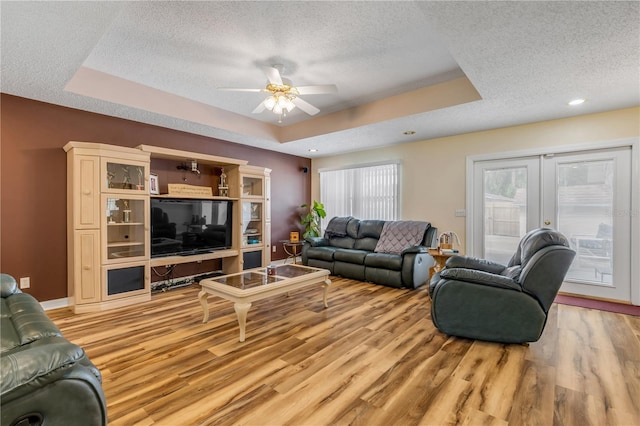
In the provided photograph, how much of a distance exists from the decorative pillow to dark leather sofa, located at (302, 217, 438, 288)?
0.04 meters

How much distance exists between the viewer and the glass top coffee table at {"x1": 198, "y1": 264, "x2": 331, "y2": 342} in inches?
100

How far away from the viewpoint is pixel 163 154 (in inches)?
159

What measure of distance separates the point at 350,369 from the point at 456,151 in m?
3.97

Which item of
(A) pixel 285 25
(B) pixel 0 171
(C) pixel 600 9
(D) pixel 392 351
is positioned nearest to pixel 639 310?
(D) pixel 392 351

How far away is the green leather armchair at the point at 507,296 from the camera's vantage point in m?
2.35

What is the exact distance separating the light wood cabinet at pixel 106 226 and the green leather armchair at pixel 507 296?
3.57 m

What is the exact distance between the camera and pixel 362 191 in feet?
19.7

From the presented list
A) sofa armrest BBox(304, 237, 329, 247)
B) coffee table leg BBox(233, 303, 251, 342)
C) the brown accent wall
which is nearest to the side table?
sofa armrest BBox(304, 237, 329, 247)

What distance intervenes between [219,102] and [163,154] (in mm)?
1072

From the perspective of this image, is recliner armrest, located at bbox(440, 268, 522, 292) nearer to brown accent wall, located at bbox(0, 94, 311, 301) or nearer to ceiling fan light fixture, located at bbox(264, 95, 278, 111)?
ceiling fan light fixture, located at bbox(264, 95, 278, 111)

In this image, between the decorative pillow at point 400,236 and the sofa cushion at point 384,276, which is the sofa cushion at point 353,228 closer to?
the decorative pillow at point 400,236

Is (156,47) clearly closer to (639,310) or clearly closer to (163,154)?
(163,154)

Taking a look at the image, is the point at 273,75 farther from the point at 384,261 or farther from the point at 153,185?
the point at 384,261

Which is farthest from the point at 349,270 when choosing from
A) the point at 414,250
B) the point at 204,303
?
the point at 204,303
